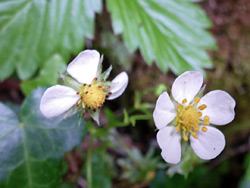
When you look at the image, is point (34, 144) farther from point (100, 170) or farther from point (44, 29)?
point (44, 29)

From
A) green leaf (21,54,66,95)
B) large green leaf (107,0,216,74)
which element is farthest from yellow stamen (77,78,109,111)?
large green leaf (107,0,216,74)

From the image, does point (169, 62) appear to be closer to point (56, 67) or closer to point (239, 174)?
point (56, 67)

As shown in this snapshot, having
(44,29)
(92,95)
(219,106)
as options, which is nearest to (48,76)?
(44,29)

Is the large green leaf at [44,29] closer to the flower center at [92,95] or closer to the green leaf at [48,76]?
the green leaf at [48,76]

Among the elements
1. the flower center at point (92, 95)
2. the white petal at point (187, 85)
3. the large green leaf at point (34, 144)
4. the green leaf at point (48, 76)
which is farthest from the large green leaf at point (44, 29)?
the white petal at point (187, 85)

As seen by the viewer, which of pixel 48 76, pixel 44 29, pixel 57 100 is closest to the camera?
pixel 57 100

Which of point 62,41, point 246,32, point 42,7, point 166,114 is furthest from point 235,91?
point 42,7

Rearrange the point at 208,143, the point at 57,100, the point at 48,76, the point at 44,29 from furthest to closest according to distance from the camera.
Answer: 1. the point at 44,29
2. the point at 48,76
3. the point at 208,143
4. the point at 57,100
